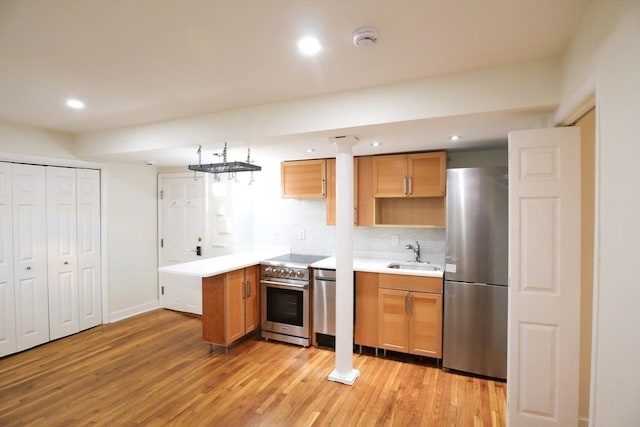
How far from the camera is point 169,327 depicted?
424 centimetres

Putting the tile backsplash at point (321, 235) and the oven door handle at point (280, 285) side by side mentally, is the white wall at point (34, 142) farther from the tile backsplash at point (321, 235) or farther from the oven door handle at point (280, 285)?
the oven door handle at point (280, 285)

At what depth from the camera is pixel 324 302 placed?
364 cm

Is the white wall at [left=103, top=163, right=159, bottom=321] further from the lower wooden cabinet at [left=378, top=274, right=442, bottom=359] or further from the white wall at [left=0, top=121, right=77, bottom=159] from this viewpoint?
the lower wooden cabinet at [left=378, top=274, right=442, bottom=359]

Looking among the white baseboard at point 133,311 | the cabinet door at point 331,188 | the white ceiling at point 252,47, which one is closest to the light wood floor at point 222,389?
the white baseboard at point 133,311

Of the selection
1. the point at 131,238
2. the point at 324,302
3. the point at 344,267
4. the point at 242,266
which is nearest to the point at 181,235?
the point at 131,238

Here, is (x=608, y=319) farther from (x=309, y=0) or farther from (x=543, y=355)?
(x=309, y=0)

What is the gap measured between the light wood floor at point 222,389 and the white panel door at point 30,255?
A: 27cm

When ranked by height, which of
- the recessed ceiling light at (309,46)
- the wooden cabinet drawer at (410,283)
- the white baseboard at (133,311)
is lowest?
the white baseboard at (133,311)

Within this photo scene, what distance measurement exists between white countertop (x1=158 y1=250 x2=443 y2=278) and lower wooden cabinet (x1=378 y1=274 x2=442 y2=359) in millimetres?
64

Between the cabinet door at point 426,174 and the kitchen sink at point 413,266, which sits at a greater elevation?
the cabinet door at point 426,174

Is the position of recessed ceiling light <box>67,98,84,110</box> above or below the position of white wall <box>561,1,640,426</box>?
above

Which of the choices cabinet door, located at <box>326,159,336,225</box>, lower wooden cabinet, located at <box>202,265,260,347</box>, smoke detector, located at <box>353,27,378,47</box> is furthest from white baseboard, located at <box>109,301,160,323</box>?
smoke detector, located at <box>353,27,378,47</box>

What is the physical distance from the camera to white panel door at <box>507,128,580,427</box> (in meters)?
1.98

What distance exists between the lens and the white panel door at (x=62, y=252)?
12.5ft
